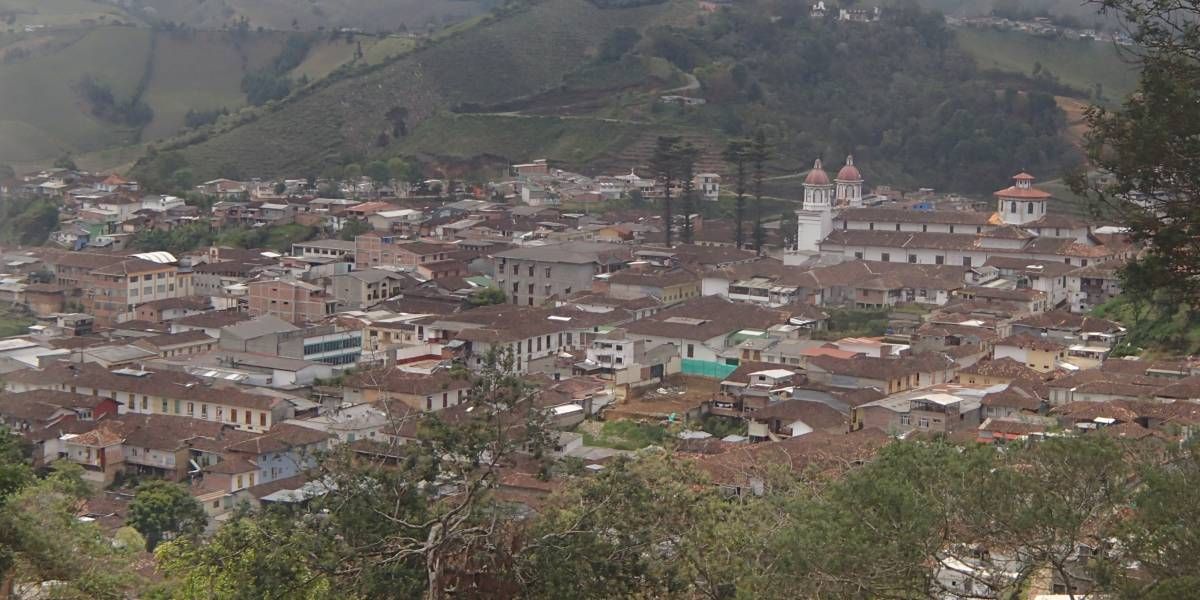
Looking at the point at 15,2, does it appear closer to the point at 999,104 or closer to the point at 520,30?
the point at 520,30

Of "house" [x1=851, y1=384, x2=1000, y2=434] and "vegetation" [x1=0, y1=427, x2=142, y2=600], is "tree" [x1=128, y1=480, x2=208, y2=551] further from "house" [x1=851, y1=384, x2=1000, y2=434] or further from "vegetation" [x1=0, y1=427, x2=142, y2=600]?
"house" [x1=851, y1=384, x2=1000, y2=434]

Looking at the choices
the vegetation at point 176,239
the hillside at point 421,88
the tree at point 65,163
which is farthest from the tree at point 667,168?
the tree at point 65,163

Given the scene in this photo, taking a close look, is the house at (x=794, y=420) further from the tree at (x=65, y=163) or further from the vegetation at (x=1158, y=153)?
the tree at (x=65, y=163)

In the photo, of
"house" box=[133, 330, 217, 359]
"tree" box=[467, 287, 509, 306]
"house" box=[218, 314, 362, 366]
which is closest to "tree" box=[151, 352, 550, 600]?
"house" box=[218, 314, 362, 366]

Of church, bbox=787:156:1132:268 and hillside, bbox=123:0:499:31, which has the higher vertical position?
hillside, bbox=123:0:499:31

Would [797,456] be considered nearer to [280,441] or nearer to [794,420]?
[794,420]

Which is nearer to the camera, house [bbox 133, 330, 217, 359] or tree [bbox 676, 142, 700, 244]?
house [bbox 133, 330, 217, 359]

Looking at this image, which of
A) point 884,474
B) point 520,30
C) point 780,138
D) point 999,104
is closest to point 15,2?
point 520,30
